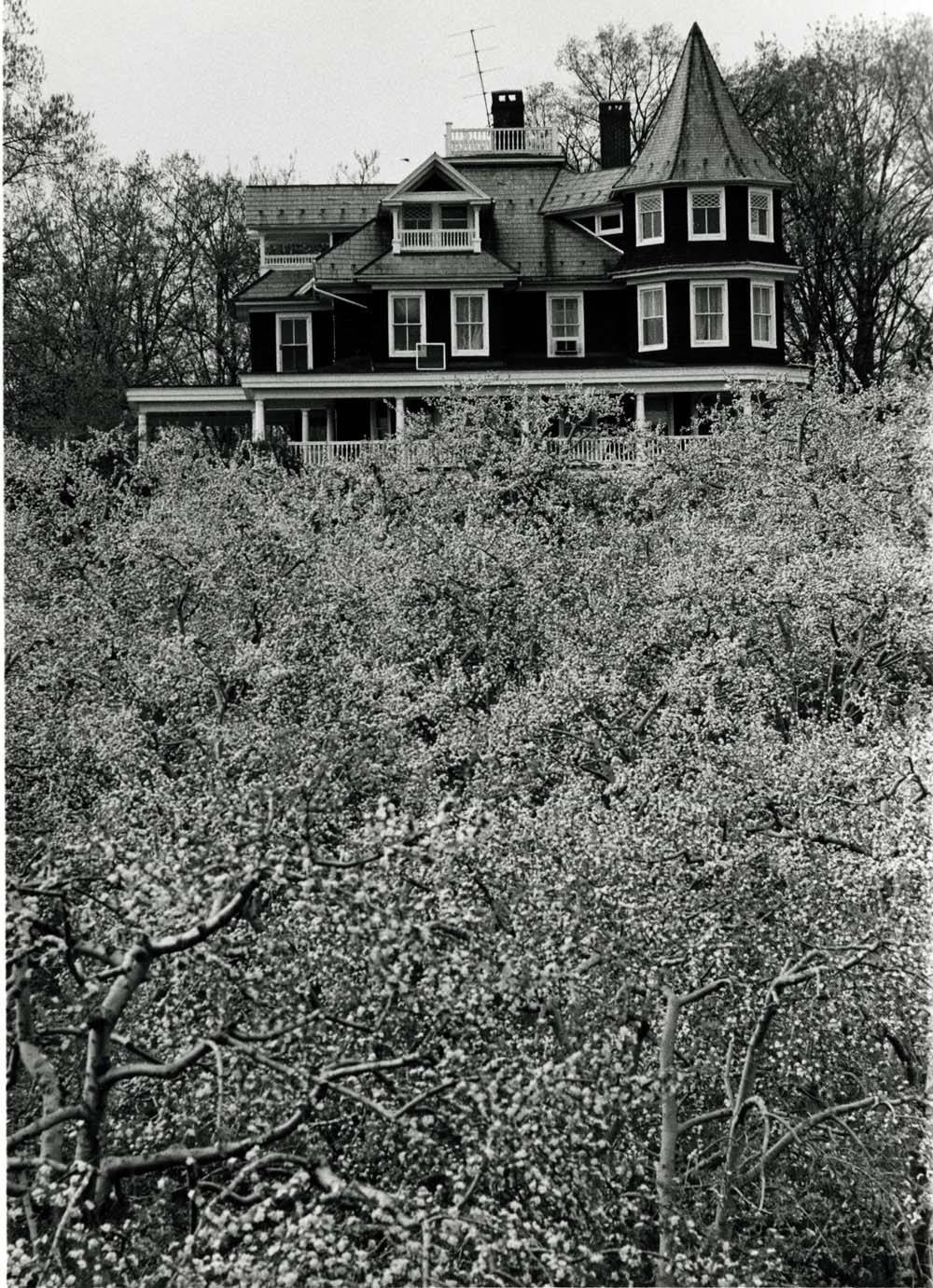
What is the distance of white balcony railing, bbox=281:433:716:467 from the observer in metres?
29.9

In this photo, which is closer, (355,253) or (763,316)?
(763,316)

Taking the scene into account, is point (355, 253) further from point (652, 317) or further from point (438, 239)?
point (652, 317)

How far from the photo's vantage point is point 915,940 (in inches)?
496

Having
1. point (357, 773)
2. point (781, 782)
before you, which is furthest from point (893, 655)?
point (357, 773)

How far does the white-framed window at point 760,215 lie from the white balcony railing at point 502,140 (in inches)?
223

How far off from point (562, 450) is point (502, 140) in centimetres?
1505

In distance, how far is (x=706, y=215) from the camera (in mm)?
38531

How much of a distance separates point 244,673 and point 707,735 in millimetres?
5520

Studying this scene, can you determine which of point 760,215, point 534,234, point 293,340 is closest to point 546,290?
point 534,234

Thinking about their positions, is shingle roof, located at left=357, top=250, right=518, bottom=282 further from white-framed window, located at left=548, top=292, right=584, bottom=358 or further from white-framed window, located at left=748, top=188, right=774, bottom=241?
white-framed window, located at left=748, top=188, right=774, bottom=241

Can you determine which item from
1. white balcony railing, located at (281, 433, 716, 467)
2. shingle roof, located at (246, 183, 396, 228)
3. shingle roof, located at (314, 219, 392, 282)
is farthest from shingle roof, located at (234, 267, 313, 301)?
white balcony railing, located at (281, 433, 716, 467)

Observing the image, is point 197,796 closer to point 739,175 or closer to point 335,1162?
point 335,1162

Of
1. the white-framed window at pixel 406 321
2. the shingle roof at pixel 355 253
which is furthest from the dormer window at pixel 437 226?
the white-framed window at pixel 406 321

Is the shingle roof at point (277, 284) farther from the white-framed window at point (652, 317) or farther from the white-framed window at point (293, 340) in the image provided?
the white-framed window at point (652, 317)
